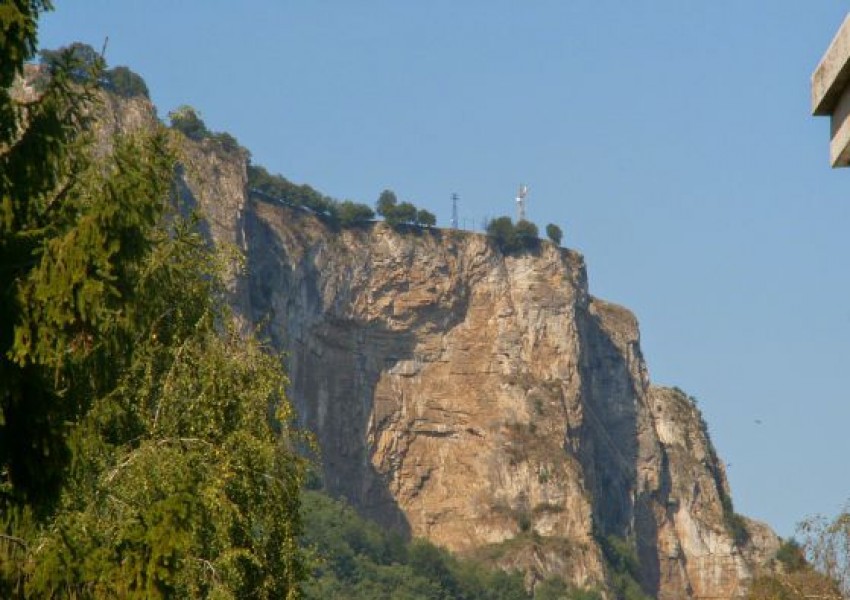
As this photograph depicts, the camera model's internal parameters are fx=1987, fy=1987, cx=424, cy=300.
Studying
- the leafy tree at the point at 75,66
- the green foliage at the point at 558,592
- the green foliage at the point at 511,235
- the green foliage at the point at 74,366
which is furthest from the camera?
the green foliage at the point at 511,235

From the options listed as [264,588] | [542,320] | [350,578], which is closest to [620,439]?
[542,320]

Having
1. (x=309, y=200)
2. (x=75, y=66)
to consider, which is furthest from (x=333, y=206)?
(x=75, y=66)

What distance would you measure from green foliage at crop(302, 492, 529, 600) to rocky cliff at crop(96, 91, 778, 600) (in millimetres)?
5534

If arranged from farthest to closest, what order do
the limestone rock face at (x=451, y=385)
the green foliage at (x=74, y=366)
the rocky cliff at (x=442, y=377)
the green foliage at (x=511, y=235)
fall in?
the green foliage at (x=511, y=235), the limestone rock face at (x=451, y=385), the rocky cliff at (x=442, y=377), the green foliage at (x=74, y=366)

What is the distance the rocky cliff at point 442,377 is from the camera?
559ft

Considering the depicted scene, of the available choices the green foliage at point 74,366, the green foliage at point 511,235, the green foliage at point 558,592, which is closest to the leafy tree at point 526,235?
the green foliage at point 511,235

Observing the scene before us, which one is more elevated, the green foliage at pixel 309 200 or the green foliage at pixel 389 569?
the green foliage at pixel 309 200

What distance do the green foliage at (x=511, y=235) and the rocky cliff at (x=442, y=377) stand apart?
3.33 ft

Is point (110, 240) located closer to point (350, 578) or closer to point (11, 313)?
point (11, 313)

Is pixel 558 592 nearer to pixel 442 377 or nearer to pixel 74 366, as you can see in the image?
pixel 442 377

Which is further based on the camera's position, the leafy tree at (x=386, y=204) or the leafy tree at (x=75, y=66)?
the leafy tree at (x=386, y=204)

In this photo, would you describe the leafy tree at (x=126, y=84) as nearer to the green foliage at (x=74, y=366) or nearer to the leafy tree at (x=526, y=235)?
the leafy tree at (x=526, y=235)

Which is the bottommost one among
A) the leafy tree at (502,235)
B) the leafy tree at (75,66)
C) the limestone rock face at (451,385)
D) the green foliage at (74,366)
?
the green foliage at (74,366)

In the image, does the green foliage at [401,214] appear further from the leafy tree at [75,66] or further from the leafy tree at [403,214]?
the leafy tree at [75,66]
